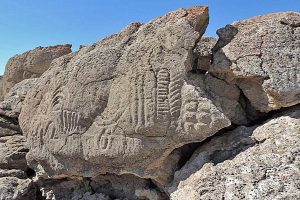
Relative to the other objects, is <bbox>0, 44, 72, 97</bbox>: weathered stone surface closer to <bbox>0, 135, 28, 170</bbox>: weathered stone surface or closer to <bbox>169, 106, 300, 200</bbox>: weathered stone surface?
<bbox>0, 135, 28, 170</bbox>: weathered stone surface

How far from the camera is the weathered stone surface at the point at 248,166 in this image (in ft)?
8.95

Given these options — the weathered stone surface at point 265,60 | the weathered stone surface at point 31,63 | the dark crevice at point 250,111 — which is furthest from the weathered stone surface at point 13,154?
the dark crevice at point 250,111

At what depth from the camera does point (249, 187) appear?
109 inches

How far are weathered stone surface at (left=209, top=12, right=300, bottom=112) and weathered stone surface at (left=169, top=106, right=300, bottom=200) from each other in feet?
0.83

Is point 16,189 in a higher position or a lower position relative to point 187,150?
lower

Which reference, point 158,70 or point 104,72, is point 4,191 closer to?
point 104,72

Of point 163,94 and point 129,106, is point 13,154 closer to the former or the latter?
point 129,106

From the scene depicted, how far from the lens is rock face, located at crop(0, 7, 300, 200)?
Answer: 304 cm

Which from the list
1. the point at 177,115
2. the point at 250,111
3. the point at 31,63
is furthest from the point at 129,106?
the point at 31,63

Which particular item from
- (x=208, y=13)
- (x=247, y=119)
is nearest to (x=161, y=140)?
(x=247, y=119)

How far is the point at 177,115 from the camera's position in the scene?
326 cm

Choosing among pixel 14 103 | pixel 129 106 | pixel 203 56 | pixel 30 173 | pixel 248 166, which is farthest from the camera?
pixel 14 103

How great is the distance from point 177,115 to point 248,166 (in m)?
0.74

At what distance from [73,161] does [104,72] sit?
95cm
